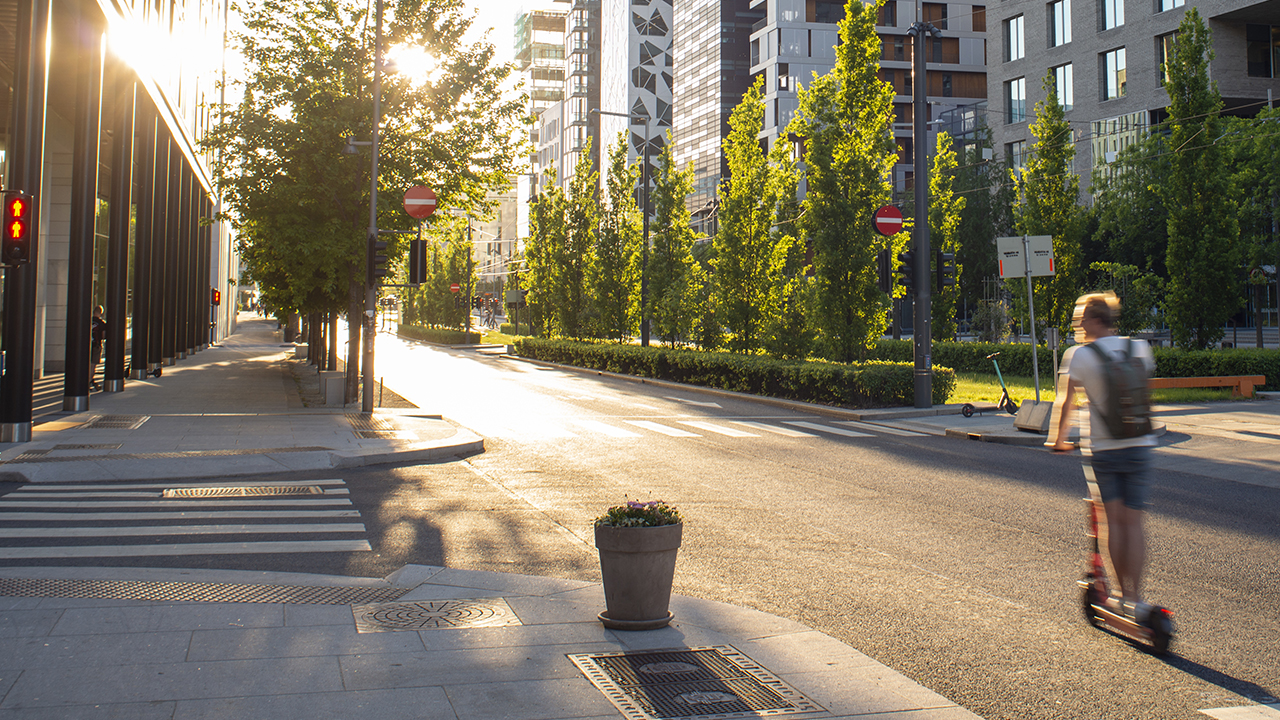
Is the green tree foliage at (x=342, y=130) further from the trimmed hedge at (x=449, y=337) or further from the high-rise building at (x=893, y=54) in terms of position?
the high-rise building at (x=893, y=54)

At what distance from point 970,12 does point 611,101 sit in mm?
39412

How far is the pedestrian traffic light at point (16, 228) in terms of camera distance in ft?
47.3

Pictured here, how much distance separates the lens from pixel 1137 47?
48.7m

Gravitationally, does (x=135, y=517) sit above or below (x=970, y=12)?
below

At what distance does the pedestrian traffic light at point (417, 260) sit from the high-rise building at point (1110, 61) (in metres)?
36.2

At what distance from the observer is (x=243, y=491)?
1184 cm

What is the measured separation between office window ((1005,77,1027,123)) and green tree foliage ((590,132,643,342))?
87.3 feet

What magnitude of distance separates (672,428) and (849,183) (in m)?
8.69

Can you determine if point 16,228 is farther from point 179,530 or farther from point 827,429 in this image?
point 827,429

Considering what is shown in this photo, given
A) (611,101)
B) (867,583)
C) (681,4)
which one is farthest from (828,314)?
(611,101)

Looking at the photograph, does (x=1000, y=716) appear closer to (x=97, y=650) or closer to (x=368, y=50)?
(x=97, y=650)

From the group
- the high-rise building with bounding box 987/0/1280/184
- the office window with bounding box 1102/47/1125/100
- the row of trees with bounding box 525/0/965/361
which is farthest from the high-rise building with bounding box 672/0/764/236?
the row of trees with bounding box 525/0/965/361

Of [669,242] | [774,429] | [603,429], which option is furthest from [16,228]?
[669,242]

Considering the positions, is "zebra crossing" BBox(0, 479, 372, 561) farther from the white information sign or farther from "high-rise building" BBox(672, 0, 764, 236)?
"high-rise building" BBox(672, 0, 764, 236)
